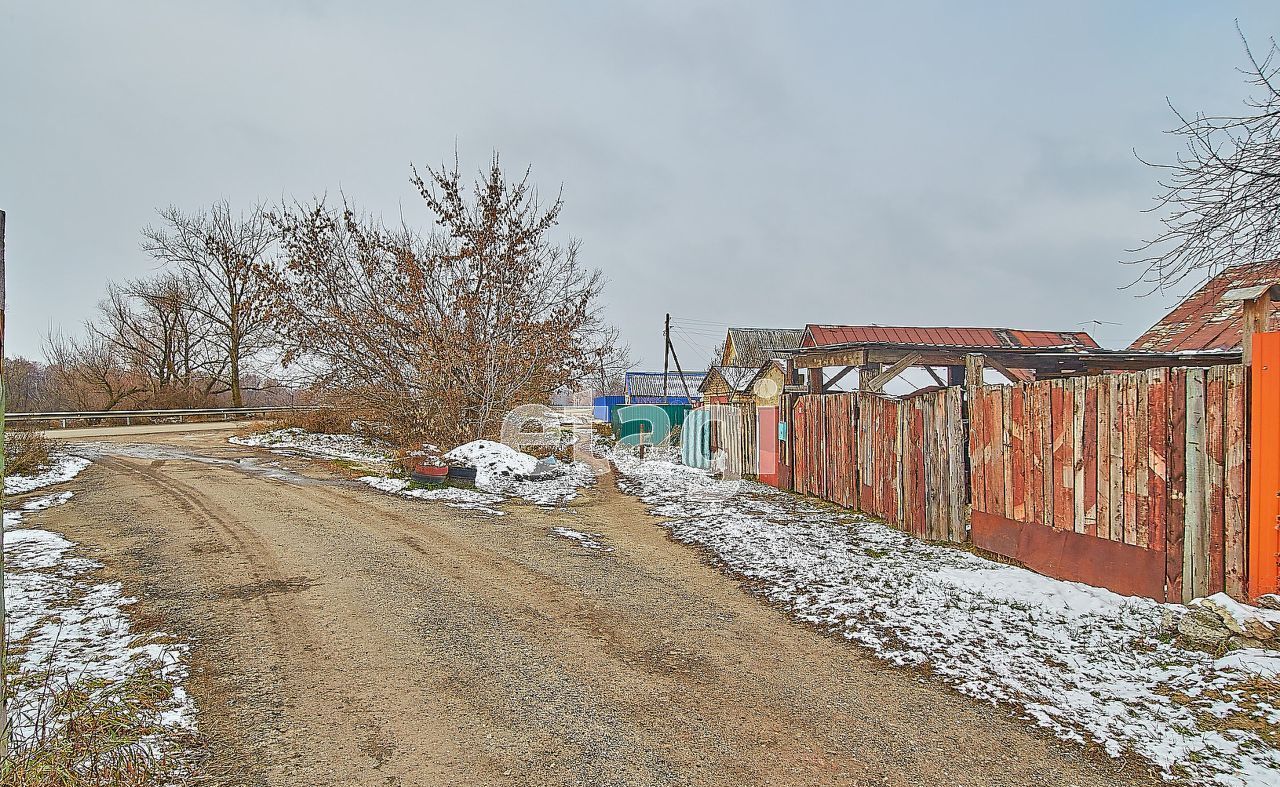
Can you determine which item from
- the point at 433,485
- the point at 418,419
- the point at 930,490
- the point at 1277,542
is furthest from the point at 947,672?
the point at 418,419

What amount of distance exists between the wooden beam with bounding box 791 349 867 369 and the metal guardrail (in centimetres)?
1596

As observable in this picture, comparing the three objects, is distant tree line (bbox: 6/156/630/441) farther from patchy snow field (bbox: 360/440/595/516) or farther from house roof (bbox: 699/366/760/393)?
house roof (bbox: 699/366/760/393)

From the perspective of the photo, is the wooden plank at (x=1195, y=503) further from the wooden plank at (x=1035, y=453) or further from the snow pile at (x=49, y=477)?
the snow pile at (x=49, y=477)

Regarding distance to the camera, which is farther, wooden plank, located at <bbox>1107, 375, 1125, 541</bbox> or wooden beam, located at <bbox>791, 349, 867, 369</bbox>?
wooden beam, located at <bbox>791, 349, 867, 369</bbox>

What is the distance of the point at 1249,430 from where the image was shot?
447cm

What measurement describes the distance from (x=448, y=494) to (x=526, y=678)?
7.80 m

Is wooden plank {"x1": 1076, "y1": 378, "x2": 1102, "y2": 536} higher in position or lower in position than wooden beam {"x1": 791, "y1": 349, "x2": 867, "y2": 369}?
lower

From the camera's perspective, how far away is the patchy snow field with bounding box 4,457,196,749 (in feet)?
12.3

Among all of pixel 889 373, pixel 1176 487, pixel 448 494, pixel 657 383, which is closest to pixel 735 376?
pixel 657 383

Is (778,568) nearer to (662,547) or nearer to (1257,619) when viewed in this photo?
(662,547)

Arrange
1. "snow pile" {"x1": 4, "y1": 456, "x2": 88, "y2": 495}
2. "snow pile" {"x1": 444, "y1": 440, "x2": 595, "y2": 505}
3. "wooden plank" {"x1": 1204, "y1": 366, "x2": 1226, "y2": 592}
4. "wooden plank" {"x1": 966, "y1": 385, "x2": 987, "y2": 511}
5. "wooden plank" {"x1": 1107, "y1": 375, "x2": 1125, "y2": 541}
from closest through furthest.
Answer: "wooden plank" {"x1": 1204, "y1": 366, "x2": 1226, "y2": 592}, "wooden plank" {"x1": 1107, "y1": 375, "x2": 1125, "y2": 541}, "wooden plank" {"x1": 966, "y1": 385, "x2": 987, "y2": 511}, "snow pile" {"x1": 4, "y1": 456, "x2": 88, "y2": 495}, "snow pile" {"x1": 444, "y1": 440, "x2": 595, "y2": 505}

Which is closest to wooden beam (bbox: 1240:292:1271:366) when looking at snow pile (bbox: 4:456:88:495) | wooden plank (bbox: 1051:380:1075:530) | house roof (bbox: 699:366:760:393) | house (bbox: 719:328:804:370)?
wooden plank (bbox: 1051:380:1075:530)

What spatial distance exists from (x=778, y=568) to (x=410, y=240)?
571 inches

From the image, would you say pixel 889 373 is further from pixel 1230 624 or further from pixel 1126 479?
pixel 1230 624
